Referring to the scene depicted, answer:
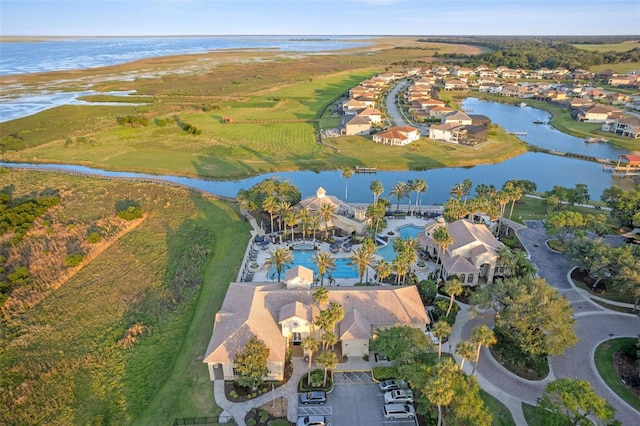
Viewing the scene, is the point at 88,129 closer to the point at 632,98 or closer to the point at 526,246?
the point at 526,246

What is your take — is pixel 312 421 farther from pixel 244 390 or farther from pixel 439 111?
pixel 439 111

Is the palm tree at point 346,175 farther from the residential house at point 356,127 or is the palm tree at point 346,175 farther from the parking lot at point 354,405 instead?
the parking lot at point 354,405

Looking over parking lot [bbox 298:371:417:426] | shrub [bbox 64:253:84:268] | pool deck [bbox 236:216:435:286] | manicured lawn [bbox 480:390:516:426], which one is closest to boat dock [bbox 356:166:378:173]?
pool deck [bbox 236:216:435:286]

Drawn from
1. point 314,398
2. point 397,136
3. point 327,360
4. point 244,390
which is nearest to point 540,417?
point 327,360

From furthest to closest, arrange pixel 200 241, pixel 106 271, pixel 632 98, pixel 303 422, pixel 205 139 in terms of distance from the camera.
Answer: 1. pixel 632 98
2. pixel 205 139
3. pixel 200 241
4. pixel 106 271
5. pixel 303 422

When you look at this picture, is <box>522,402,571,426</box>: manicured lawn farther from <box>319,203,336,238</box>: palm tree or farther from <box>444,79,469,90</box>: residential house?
<box>444,79,469,90</box>: residential house

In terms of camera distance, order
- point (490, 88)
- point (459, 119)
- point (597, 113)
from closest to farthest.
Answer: point (459, 119)
point (597, 113)
point (490, 88)

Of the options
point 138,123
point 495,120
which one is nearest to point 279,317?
point 138,123
